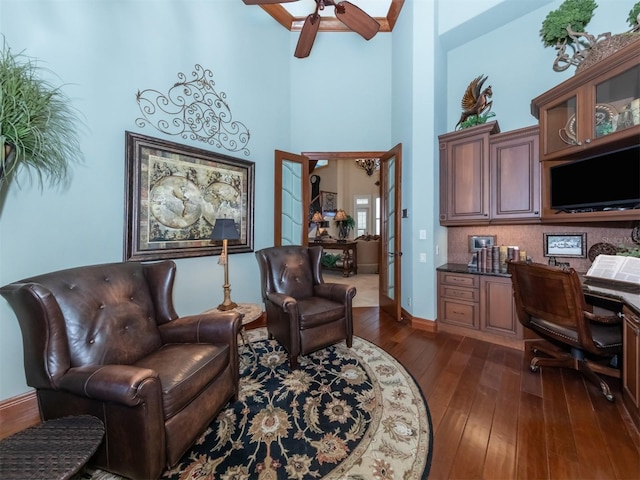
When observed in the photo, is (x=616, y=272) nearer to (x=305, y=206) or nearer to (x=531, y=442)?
(x=531, y=442)

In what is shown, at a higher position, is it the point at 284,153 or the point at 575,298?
the point at 284,153

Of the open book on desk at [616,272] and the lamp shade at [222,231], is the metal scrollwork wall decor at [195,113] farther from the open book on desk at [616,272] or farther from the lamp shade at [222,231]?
the open book on desk at [616,272]

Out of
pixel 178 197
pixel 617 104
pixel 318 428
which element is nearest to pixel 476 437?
pixel 318 428

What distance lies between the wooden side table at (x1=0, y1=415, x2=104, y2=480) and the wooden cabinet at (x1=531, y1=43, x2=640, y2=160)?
3.71 metres

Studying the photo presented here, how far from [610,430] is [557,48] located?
352 cm

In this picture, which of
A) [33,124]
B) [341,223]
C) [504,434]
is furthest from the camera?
[341,223]

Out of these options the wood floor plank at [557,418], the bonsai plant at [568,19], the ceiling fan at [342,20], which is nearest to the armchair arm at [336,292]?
the wood floor plank at [557,418]

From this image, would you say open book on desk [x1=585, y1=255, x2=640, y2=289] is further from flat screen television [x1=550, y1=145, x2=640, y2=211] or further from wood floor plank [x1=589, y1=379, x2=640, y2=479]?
wood floor plank [x1=589, y1=379, x2=640, y2=479]

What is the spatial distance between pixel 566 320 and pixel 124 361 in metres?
3.06

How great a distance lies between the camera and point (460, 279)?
3.11 metres

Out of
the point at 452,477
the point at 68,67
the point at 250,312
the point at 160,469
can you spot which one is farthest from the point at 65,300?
the point at 452,477

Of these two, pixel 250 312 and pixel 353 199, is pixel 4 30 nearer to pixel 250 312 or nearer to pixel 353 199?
pixel 250 312

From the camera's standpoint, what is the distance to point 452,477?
1.35 m

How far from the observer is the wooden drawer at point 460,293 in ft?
9.84
